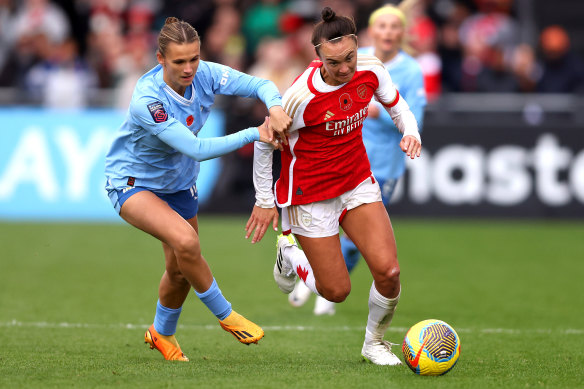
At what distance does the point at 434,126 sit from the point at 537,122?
158 centimetres

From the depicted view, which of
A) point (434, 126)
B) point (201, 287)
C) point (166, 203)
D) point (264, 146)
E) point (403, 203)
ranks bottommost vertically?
point (403, 203)

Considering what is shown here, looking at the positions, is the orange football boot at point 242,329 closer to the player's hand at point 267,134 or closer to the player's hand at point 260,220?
the player's hand at point 260,220

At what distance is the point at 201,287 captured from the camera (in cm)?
599

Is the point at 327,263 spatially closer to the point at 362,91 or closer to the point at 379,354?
the point at 379,354

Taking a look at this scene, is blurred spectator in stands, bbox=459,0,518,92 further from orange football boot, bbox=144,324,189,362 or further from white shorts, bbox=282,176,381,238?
orange football boot, bbox=144,324,189,362

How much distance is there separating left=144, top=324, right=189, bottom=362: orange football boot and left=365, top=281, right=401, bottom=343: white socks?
1305 millimetres

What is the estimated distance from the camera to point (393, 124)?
307 inches

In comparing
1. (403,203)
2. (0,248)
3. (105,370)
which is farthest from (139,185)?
(403,203)

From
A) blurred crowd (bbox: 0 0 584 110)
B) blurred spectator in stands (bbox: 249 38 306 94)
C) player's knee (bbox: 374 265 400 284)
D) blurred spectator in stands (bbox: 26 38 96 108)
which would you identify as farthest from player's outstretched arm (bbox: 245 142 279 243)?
blurred spectator in stands (bbox: 26 38 96 108)

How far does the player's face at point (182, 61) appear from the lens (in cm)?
566

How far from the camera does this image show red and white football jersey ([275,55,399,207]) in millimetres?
5883

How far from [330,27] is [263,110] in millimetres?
8063

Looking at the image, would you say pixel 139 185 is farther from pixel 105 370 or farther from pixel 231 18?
pixel 231 18

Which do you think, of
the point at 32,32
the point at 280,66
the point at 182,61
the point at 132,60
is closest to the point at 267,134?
the point at 182,61
